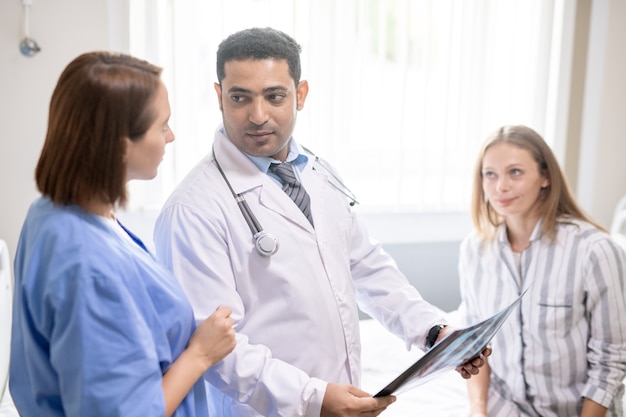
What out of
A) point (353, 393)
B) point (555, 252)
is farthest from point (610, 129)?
point (353, 393)

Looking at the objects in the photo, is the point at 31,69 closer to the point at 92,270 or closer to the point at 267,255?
the point at 267,255

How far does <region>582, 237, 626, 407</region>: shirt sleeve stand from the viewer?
1634 millimetres

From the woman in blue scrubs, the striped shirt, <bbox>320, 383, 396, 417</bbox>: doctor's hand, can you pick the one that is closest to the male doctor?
<bbox>320, 383, 396, 417</bbox>: doctor's hand

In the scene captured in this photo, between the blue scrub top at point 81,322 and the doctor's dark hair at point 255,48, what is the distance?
0.47m

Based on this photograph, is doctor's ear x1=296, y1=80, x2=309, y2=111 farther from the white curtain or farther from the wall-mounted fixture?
the wall-mounted fixture

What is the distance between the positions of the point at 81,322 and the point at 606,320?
1.35 metres

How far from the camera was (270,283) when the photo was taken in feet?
4.05

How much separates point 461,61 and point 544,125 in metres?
0.53

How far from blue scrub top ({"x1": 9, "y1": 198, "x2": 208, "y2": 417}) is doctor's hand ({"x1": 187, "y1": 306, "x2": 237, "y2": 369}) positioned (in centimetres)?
7

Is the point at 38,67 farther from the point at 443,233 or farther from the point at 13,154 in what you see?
the point at 443,233

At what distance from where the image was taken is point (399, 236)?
8.89 ft

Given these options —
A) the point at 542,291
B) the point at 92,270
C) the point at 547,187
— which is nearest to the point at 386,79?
the point at 547,187

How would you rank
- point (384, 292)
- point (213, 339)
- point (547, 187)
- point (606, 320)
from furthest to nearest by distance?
1. point (547, 187)
2. point (606, 320)
3. point (384, 292)
4. point (213, 339)

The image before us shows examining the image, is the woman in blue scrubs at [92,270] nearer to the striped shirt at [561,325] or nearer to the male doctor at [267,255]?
the male doctor at [267,255]
